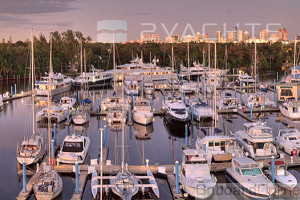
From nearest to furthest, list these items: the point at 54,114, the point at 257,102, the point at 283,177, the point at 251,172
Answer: the point at 251,172 < the point at 283,177 < the point at 54,114 < the point at 257,102

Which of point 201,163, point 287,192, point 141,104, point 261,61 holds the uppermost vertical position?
point 261,61

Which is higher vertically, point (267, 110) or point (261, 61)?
point (261, 61)

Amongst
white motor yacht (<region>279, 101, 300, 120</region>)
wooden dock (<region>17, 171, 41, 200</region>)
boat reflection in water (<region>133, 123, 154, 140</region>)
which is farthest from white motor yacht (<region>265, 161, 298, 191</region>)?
white motor yacht (<region>279, 101, 300, 120</region>)

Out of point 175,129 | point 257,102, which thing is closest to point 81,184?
point 175,129

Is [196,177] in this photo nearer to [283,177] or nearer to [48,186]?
[283,177]

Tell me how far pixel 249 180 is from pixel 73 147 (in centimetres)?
844

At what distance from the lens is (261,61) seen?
78.3 meters

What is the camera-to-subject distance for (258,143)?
59.2ft

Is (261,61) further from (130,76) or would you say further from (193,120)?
(193,120)

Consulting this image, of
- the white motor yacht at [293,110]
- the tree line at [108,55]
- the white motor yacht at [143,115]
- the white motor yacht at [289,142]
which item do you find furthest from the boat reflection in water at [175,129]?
the tree line at [108,55]

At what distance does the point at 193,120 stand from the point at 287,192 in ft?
A: 41.8

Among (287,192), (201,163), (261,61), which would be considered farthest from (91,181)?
(261,61)

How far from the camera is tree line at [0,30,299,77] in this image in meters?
64.4

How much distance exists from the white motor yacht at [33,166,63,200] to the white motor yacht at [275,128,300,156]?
437 inches
